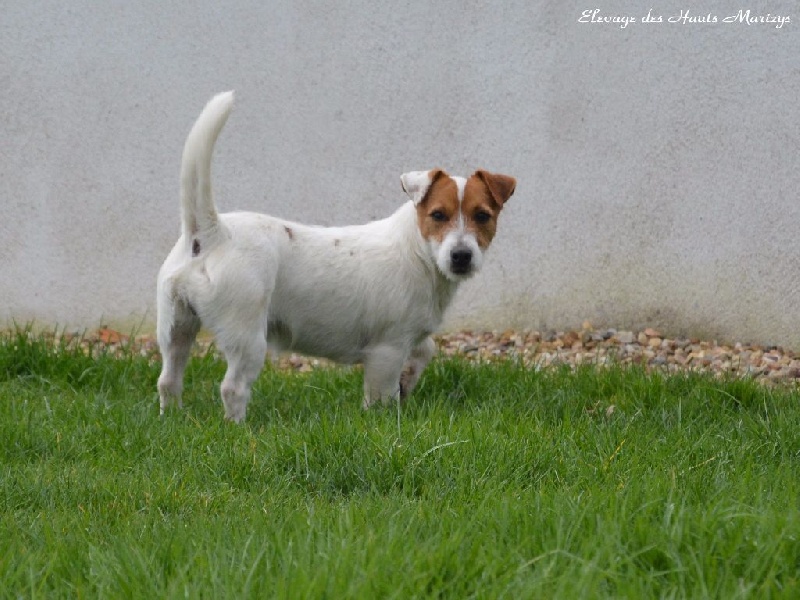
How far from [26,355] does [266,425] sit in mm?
1813

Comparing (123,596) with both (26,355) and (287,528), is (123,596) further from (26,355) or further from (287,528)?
(26,355)

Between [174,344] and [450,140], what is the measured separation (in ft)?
9.66

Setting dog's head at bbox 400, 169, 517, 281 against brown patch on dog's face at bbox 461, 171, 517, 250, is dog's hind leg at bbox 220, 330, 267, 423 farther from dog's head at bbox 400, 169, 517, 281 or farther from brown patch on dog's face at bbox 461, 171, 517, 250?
brown patch on dog's face at bbox 461, 171, 517, 250

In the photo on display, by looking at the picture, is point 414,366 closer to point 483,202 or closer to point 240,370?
point 483,202

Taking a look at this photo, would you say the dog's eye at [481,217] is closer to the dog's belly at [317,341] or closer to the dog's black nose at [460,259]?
the dog's black nose at [460,259]

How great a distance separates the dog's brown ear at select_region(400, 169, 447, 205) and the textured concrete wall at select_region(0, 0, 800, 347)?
2199 mm

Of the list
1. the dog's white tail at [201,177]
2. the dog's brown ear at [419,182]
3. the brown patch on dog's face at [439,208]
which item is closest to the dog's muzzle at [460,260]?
the brown patch on dog's face at [439,208]

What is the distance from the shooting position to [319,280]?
465 cm

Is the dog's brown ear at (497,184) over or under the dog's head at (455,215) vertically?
over

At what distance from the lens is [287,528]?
9.23 ft

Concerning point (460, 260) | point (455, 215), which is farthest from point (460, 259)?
point (455, 215)

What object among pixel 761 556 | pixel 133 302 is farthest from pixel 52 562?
pixel 133 302

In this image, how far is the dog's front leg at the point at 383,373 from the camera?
4660 mm

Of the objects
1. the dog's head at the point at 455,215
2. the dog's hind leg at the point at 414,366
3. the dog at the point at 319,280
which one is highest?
the dog's head at the point at 455,215
